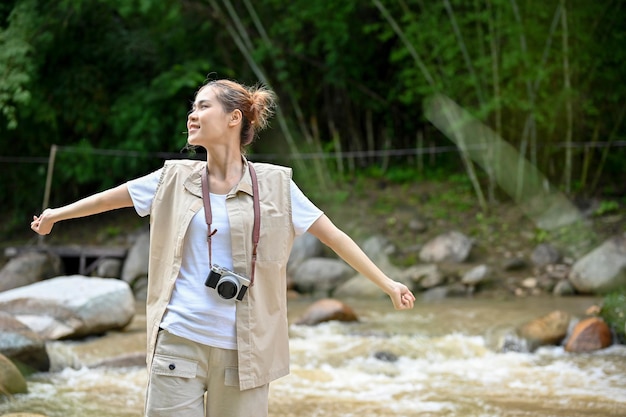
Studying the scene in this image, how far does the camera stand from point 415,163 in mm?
11727

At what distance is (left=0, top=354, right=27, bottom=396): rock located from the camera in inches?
173

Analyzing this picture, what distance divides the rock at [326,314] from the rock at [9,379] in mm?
2787

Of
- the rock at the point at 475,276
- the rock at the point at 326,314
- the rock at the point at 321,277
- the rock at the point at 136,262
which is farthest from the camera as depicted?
the rock at the point at 136,262

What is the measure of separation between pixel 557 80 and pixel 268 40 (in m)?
3.86

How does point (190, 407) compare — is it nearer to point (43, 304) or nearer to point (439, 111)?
point (43, 304)

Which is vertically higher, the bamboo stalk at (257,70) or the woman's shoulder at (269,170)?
the bamboo stalk at (257,70)

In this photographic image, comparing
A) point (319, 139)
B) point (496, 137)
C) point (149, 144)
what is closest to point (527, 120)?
point (496, 137)

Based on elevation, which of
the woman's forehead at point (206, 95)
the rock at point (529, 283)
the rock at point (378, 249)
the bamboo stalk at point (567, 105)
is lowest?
the woman's forehead at point (206, 95)

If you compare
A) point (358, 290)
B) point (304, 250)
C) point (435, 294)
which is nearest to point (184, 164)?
point (435, 294)

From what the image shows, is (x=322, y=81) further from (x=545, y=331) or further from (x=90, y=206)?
(x=90, y=206)

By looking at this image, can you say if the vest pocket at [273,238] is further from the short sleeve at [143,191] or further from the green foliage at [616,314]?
the green foliage at [616,314]

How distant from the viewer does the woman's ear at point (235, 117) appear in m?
2.06

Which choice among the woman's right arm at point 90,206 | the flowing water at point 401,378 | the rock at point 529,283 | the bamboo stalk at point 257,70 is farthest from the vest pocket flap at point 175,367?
the bamboo stalk at point 257,70

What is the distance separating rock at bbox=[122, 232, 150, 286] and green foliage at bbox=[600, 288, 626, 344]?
5423 mm
